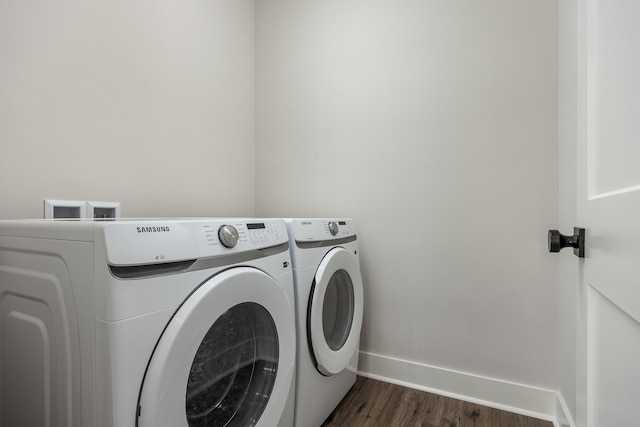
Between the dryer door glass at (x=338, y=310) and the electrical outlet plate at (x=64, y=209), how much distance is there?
3.23 feet

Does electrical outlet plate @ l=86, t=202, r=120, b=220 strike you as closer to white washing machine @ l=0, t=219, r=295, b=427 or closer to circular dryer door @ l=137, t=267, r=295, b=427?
white washing machine @ l=0, t=219, r=295, b=427

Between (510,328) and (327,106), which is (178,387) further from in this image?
(327,106)

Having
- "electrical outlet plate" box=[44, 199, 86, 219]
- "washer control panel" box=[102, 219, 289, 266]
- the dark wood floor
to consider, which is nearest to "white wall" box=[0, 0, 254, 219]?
"electrical outlet plate" box=[44, 199, 86, 219]

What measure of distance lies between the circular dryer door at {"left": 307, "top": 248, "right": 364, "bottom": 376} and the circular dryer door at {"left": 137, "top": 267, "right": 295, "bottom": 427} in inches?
7.7

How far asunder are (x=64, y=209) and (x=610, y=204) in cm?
149

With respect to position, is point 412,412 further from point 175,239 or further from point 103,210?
point 103,210

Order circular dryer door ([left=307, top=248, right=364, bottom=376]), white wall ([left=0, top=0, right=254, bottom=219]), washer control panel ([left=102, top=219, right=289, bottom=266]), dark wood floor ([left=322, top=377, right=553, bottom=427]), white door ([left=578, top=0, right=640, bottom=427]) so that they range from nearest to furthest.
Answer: white door ([left=578, top=0, right=640, bottom=427]), washer control panel ([left=102, top=219, right=289, bottom=266]), white wall ([left=0, top=0, right=254, bottom=219]), circular dryer door ([left=307, top=248, right=364, bottom=376]), dark wood floor ([left=322, top=377, right=553, bottom=427])

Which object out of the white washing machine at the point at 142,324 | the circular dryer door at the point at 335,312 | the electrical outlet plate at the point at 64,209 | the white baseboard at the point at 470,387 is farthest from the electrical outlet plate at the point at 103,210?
the white baseboard at the point at 470,387

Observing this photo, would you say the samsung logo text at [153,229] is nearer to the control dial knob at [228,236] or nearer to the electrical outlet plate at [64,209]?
the control dial knob at [228,236]

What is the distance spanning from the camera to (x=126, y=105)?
1.29 meters

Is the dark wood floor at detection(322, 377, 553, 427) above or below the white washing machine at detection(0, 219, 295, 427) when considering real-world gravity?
below

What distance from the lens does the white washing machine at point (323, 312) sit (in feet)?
3.59

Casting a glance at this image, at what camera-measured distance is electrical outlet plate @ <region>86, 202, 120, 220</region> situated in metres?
1.17

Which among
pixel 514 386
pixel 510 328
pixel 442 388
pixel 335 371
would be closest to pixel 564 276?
pixel 510 328
